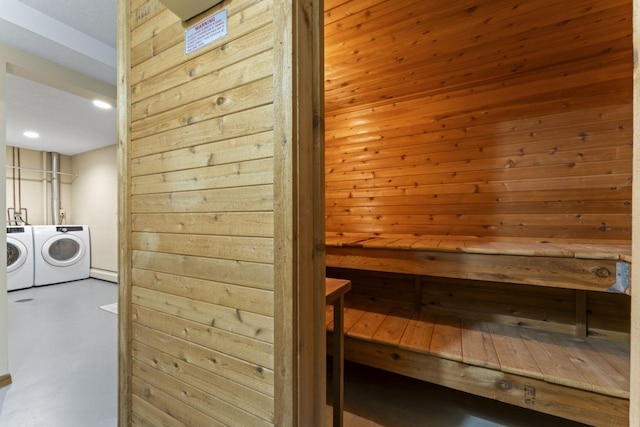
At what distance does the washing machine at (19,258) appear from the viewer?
3932 millimetres

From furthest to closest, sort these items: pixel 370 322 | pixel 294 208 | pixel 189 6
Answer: pixel 370 322 → pixel 189 6 → pixel 294 208

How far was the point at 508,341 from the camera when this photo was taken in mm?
1686

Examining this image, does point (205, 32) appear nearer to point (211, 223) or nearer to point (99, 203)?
point (211, 223)

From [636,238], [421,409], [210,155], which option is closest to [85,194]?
[210,155]

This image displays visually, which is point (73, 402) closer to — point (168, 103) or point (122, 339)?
point (122, 339)

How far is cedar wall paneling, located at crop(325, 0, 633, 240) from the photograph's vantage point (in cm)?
165

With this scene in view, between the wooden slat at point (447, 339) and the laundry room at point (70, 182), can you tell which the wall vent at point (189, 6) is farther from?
the laundry room at point (70, 182)

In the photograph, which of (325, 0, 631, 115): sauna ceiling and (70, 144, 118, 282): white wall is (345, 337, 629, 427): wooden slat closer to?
(325, 0, 631, 115): sauna ceiling

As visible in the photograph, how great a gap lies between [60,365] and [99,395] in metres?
0.64

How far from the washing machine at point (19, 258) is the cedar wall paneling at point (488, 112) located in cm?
496

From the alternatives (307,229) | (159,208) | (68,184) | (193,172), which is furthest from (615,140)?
(68,184)

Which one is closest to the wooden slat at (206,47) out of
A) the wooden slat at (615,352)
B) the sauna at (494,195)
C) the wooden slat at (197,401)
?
the sauna at (494,195)

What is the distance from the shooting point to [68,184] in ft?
17.1

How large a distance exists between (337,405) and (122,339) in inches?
43.4
